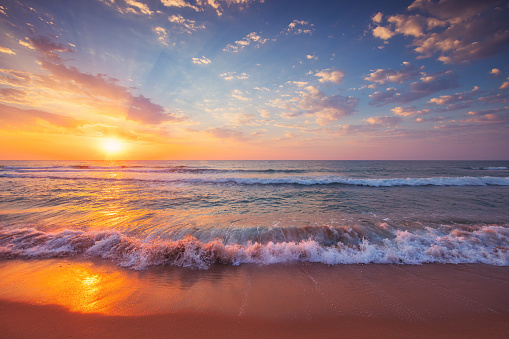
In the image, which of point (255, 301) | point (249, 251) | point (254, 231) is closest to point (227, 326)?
point (255, 301)

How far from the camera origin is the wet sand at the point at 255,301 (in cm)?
263

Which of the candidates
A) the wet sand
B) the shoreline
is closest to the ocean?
the wet sand

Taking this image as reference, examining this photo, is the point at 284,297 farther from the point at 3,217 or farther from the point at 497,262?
the point at 3,217

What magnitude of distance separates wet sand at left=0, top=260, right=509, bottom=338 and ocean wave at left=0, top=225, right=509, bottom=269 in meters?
0.30

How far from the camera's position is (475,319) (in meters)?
2.84

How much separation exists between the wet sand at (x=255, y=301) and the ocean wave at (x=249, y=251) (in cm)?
30

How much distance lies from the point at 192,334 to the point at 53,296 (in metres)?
2.89

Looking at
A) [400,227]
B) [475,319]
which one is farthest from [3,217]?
[400,227]

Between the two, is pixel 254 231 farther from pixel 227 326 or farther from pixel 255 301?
pixel 227 326

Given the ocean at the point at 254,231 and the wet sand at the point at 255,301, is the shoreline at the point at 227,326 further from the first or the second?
the ocean at the point at 254,231

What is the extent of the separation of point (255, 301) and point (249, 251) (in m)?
1.57

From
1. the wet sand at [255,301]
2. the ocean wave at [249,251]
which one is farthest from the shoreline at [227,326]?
the ocean wave at [249,251]

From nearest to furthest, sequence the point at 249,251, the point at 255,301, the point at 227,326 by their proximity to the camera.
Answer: the point at 227,326 < the point at 255,301 < the point at 249,251

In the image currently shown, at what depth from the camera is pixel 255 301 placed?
3.22 metres
